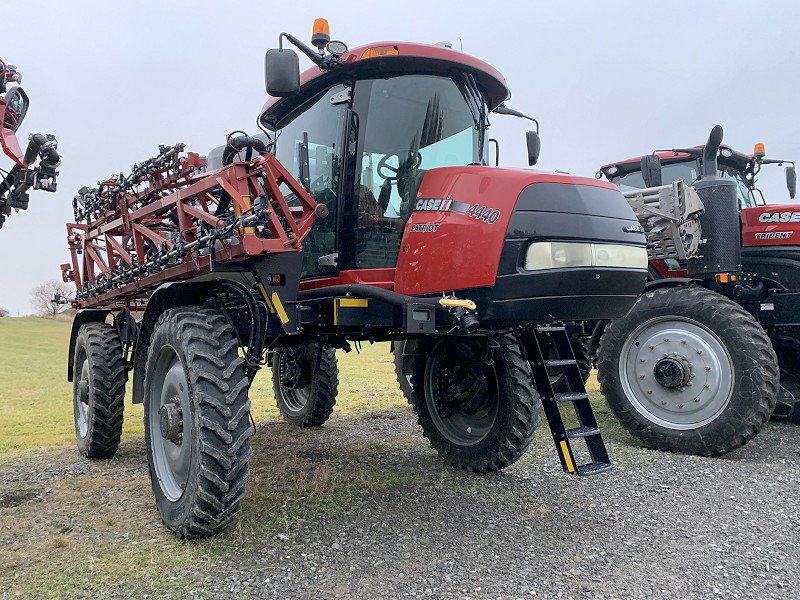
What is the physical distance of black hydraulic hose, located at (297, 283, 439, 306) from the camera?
353cm

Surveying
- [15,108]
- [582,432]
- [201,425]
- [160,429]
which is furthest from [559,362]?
[15,108]

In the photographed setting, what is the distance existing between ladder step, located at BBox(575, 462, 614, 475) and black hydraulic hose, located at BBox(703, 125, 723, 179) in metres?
3.49

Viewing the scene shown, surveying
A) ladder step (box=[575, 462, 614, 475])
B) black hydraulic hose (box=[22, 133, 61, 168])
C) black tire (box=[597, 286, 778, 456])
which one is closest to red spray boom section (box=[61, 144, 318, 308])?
black hydraulic hose (box=[22, 133, 61, 168])

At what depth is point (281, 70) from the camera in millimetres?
3363

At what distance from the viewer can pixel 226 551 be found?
3.36 metres

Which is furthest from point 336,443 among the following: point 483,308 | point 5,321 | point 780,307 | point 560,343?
point 5,321

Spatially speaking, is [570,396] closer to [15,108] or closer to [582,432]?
[582,432]

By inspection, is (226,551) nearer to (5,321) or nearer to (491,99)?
(491,99)

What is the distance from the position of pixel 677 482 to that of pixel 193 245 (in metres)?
3.92

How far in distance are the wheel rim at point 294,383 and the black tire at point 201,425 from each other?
2813 millimetres

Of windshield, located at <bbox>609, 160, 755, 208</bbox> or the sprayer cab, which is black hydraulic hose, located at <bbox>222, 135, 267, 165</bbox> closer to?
the sprayer cab

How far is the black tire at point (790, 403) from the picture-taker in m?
6.79

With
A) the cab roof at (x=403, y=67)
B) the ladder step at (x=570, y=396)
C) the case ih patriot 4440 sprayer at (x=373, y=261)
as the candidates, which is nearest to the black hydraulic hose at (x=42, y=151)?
the case ih patriot 4440 sprayer at (x=373, y=261)

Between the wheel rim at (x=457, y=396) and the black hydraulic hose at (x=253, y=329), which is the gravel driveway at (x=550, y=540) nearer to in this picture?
the wheel rim at (x=457, y=396)
